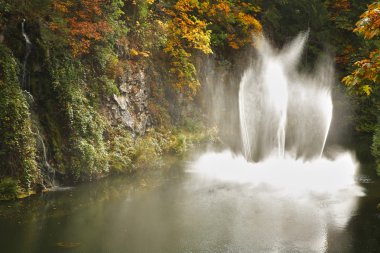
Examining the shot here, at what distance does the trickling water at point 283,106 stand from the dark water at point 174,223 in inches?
476

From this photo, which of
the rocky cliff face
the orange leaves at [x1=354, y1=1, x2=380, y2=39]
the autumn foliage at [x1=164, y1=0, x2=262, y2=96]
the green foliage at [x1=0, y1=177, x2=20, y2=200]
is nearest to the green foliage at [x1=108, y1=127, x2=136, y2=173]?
the rocky cliff face

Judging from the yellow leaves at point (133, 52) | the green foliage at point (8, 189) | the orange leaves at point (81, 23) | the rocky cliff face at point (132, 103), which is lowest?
the green foliage at point (8, 189)

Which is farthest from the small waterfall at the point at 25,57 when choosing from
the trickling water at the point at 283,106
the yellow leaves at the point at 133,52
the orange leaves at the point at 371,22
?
the trickling water at the point at 283,106

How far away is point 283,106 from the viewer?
91.9ft

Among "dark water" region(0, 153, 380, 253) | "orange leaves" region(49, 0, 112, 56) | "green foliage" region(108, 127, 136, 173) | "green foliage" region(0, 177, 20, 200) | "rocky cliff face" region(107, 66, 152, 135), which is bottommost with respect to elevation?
"dark water" region(0, 153, 380, 253)

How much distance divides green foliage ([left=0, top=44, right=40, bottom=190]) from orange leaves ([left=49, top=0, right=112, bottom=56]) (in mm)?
2910

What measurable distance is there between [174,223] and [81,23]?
365 inches

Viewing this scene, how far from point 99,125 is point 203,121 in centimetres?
1051

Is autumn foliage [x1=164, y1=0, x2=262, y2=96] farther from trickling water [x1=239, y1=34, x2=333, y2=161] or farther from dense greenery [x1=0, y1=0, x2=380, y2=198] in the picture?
trickling water [x1=239, y1=34, x2=333, y2=161]

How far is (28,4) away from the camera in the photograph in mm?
15094

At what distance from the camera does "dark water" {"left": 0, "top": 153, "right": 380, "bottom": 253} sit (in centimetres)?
966

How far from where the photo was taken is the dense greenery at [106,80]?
13195 millimetres

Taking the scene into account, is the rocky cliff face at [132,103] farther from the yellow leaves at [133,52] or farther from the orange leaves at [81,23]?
the orange leaves at [81,23]

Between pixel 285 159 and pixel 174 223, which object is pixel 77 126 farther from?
pixel 285 159
